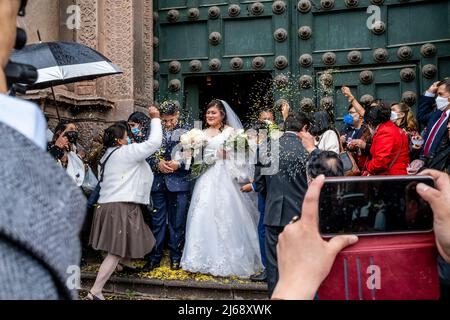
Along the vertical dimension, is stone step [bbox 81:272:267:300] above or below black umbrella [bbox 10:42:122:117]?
below

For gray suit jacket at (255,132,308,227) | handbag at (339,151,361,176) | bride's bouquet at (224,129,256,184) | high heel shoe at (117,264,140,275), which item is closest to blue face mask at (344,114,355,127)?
handbag at (339,151,361,176)

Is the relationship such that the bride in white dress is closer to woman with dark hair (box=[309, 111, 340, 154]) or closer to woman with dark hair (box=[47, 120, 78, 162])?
woman with dark hair (box=[309, 111, 340, 154])

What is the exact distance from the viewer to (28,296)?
64 cm

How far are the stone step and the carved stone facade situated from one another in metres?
2.34

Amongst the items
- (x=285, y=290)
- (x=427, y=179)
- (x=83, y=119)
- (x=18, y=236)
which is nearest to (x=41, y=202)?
(x=18, y=236)

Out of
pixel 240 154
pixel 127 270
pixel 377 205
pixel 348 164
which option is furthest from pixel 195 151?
pixel 377 205

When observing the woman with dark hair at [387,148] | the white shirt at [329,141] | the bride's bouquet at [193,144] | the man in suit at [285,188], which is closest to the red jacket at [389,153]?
the woman with dark hair at [387,148]

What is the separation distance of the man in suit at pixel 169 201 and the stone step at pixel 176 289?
1.16ft

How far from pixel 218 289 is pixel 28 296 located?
5.00 meters

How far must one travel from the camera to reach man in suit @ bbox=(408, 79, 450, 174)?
203 inches

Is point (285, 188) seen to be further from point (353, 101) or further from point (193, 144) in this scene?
point (353, 101)

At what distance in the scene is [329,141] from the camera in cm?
592

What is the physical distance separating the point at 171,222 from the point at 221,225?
71cm
